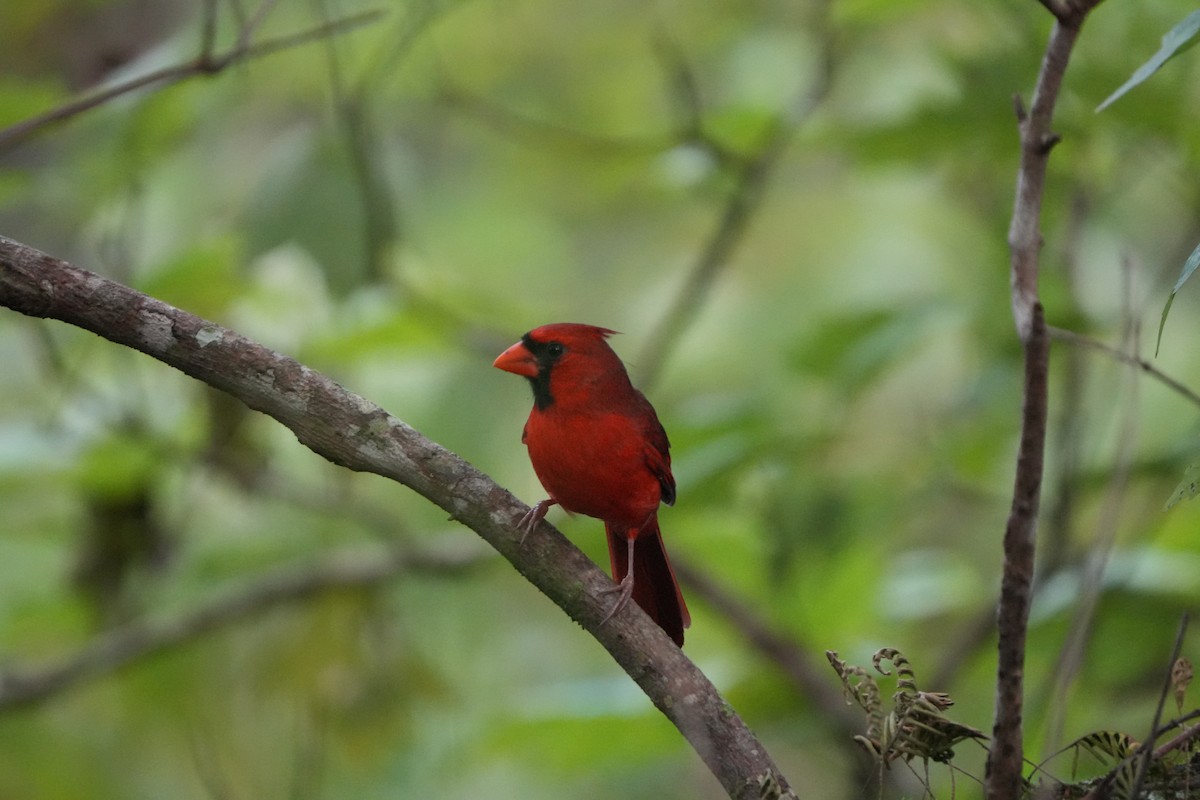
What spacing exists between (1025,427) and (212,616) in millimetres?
3004

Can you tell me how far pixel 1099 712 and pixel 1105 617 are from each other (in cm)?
45

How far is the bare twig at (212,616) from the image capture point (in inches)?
146

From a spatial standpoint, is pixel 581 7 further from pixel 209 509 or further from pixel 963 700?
pixel 963 700

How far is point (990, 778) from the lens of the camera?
1.33 metres

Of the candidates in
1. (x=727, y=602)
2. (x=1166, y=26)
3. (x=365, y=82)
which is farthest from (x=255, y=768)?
(x=1166, y=26)

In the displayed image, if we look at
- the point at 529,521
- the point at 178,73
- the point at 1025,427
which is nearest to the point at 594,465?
the point at 529,521

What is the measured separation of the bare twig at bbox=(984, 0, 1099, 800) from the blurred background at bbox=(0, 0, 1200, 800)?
0.08 metres

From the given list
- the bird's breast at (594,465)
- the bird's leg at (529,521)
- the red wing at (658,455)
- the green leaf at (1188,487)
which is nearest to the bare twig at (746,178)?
the red wing at (658,455)

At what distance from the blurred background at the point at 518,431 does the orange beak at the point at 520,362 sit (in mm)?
377

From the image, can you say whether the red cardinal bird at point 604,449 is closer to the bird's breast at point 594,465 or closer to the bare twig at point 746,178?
the bird's breast at point 594,465

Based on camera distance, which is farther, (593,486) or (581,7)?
(581,7)

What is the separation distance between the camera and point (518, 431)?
19.1ft

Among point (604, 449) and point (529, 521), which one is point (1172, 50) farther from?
point (604, 449)

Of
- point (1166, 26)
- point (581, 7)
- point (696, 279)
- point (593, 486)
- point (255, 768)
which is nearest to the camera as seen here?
point (593, 486)
